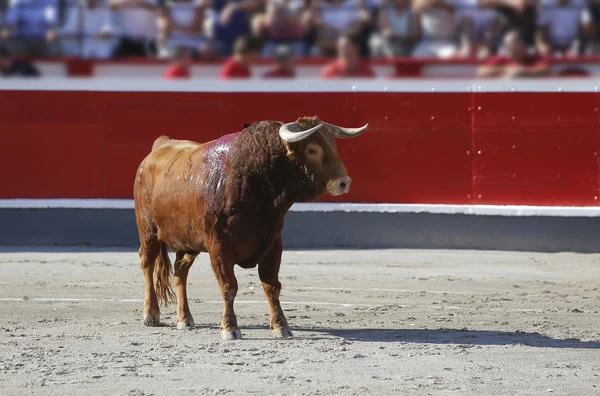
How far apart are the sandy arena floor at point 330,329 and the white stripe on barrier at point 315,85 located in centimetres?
132

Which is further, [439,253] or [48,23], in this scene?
[48,23]

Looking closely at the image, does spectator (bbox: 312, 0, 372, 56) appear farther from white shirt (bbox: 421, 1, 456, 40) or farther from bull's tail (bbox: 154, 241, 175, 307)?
bull's tail (bbox: 154, 241, 175, 307)

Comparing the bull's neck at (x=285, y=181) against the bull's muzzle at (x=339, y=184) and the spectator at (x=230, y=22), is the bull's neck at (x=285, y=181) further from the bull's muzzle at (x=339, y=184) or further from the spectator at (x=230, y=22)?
the spectator at (x=230, y=22)

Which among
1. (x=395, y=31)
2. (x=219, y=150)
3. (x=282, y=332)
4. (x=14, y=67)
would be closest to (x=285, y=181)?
(x=219, y=150)

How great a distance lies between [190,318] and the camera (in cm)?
663

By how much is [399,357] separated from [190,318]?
131cm

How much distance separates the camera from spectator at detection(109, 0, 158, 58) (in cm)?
1260

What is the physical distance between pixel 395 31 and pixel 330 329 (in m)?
6.17

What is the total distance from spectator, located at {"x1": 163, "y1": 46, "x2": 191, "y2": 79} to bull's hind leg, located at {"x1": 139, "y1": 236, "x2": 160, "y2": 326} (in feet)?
17.1

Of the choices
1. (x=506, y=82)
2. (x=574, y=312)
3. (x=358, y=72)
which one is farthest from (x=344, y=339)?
(x=358, y=72)

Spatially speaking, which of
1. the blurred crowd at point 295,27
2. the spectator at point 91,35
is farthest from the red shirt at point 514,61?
the spectator at point 91,35

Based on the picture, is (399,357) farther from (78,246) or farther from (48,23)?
(48,23)

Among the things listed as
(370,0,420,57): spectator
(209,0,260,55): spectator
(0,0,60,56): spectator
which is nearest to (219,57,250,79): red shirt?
(209,0,260,55): spectator

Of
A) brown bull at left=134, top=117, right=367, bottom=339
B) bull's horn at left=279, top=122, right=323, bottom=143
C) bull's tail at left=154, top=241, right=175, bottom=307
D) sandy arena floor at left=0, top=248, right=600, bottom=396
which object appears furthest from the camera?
bull's tail at left=154, top=241, right=175, bottom=307
